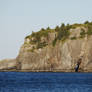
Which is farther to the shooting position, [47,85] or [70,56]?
[70,56]

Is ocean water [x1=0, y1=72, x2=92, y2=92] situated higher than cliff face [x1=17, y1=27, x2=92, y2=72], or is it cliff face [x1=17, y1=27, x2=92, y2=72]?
cliff face [x1=17, y1=27, x2=92, y2=72]

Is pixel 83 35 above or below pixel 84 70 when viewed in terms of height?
above

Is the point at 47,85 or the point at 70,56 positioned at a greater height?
the point at 70,56

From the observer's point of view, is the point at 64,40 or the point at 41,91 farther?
the point at 64,40

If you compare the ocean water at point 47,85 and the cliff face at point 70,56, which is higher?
the cliff face at point 70,56

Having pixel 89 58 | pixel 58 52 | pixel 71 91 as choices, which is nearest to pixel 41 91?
pixel 71 91

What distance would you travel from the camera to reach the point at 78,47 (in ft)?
618

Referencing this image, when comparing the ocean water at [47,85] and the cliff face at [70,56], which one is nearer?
the ocean water at [47,85]

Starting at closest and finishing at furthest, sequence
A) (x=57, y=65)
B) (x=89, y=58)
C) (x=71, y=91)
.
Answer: (x=71, y=91) → (x=89, y=58) → (x=57, y=65)

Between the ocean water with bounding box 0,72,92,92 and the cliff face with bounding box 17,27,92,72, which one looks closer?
the ocean water with bounding box 0,72,92,92

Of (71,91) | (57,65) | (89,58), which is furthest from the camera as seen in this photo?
(57,65)

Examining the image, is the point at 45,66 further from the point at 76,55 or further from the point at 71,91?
the point at 71,91

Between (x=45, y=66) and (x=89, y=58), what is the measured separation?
28130 mm

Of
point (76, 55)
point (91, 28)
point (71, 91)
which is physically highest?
point (91, 28)
